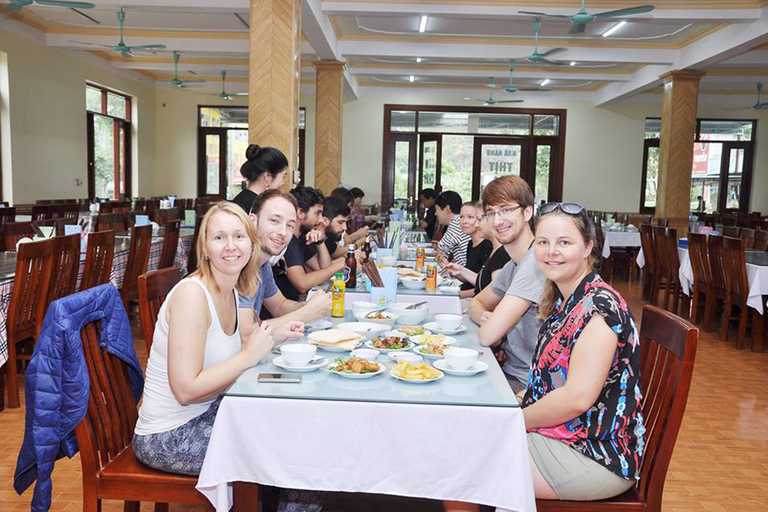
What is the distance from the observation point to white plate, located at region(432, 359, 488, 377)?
5.96 feet

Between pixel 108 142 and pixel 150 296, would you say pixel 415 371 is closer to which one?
pixel 150 296

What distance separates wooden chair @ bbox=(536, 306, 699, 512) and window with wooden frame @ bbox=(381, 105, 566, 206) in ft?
43.7

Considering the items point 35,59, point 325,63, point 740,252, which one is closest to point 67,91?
point 35,59

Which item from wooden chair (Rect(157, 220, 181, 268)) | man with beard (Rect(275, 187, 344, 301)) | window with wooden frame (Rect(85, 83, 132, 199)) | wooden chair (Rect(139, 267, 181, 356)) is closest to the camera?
wooden chair (Rect(139, 267, 181, 356))

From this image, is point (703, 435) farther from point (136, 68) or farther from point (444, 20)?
point (136, 68)

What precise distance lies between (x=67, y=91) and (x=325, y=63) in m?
4.23

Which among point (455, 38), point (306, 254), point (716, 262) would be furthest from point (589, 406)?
point (455, 38)

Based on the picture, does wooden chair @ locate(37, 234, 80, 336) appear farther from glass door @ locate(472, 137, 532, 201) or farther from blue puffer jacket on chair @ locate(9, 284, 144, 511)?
glass door @ locate(472, 137, 532, 201)

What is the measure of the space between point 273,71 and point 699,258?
4189mm

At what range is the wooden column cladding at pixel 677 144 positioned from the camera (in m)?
10.8

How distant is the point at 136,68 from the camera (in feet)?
41.0

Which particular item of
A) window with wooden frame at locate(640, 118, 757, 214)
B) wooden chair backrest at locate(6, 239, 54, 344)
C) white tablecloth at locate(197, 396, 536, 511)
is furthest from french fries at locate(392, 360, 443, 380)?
window with wooden frame at locate(640, 118, 757, 214)

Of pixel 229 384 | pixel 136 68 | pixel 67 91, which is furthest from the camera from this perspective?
pixel 136 68

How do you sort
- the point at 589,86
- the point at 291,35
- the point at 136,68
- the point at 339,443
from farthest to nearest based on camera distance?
the point at 589,86, the point at 136,68, the point at 291,35, the point at 339,443
